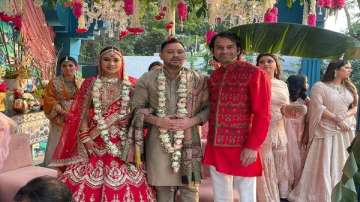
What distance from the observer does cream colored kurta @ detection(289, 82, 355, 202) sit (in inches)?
178

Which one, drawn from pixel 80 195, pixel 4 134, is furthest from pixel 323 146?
pixel 4 134

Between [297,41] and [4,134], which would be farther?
[297,41]

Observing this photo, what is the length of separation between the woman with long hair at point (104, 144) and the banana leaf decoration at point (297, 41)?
962 millimetres

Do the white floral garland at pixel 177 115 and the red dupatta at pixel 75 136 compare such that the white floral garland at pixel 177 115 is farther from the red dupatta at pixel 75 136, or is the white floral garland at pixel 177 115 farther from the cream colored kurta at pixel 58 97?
the cream colored kurta at pixel 58 97

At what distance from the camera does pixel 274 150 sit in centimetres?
425

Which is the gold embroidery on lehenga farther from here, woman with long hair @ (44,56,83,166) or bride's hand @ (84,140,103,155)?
woman with long hair @ (44,56,83,166)

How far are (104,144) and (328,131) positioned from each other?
2496 mm

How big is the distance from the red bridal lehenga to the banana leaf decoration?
1040mm

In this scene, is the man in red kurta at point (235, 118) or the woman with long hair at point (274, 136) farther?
the woman with long hair at point (274, 136)

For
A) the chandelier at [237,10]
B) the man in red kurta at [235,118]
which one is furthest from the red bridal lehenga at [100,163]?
the chandelier at [237,10]

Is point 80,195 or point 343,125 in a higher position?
point 343,125

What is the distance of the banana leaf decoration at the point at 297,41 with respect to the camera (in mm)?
2672

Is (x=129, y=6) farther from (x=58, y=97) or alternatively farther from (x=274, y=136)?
(x=274, y=136)

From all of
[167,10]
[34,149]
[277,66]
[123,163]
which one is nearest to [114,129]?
[123,163]
